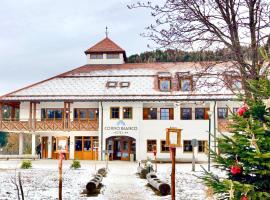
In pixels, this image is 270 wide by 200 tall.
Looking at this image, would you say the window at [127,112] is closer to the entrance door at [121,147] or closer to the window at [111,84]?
the entrance door at [121,147]

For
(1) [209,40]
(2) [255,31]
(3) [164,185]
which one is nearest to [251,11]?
(2) [255,31]

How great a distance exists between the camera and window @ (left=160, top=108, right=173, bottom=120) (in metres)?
35.7

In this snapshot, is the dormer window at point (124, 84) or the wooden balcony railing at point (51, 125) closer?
the wooden balcony railing at point (51, 125)

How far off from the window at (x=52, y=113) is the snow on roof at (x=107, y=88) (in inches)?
58.0

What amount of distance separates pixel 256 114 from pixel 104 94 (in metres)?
29.4

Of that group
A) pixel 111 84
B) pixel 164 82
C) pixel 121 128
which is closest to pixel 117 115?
pixel 121 128

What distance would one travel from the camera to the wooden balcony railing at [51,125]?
35.9m

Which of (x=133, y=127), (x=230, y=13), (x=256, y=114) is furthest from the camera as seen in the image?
(x=133, y=127)

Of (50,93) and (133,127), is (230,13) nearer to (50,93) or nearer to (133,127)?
(133,127)

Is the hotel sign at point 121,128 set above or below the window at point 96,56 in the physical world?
below

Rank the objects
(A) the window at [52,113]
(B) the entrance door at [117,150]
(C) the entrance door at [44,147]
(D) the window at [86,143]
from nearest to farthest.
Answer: (D) the window at [86,143], (B) the entrance door at [117,150], (A) the window at [52,113], (C) the entrance door at [44,147]

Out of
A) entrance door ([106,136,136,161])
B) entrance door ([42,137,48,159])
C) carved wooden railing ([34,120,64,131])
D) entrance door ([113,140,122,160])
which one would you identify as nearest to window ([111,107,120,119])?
entrance door ([106,136,136,161])

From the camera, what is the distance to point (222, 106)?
35.5 m

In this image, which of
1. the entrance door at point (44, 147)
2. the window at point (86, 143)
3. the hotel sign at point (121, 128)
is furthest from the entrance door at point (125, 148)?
the entrance door at point (44, 147)
